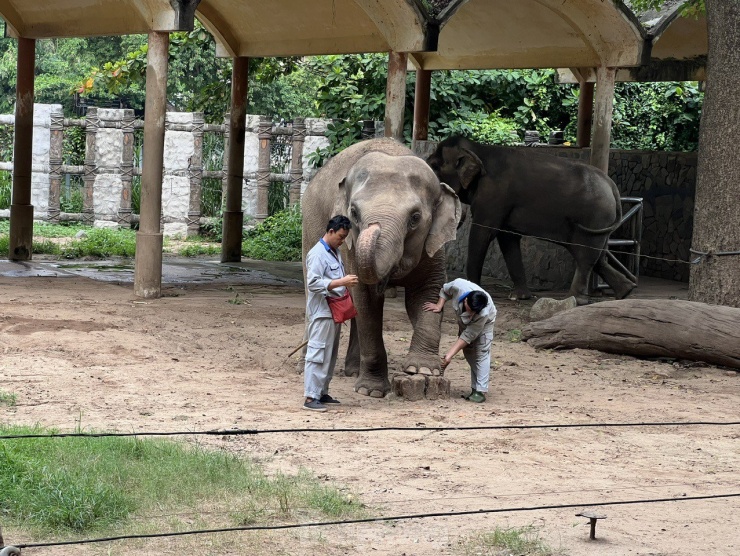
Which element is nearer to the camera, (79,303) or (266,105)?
(79,303)

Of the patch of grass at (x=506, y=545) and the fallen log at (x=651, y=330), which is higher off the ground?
the fallen log at (x=651, y=330)

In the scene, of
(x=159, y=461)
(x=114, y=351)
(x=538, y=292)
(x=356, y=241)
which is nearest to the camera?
(x=159, y=461)

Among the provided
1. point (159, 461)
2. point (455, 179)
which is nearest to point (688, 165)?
point (455, 179)

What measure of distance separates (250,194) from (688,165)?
7.65 m

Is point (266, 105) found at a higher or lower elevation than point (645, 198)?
higher

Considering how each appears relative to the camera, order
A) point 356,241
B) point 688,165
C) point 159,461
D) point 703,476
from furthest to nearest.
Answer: point 688,165, point 356,241, point 703,476, point 159,461

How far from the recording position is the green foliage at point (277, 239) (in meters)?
17.5

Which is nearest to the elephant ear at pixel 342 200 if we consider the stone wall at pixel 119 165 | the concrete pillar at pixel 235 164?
the concrete pillar at pixel 235 164

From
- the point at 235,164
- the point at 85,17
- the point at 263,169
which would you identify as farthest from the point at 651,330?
the point at 263,169

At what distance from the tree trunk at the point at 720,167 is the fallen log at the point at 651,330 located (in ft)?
3.11

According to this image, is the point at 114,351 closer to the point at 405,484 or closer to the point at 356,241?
the point at 356,241

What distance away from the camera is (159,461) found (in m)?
5.68

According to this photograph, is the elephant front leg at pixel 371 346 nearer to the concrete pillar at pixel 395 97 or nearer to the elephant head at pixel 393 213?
the elephant head at pixel 393 213

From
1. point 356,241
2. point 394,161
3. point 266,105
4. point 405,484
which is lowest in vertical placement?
point 405,484
